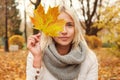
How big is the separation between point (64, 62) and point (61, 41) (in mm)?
166

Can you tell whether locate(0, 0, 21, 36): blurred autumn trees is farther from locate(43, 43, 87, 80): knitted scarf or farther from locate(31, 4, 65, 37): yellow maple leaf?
locate(31, 4, 65, 37): yellow maple leaf

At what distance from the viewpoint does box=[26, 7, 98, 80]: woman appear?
275 cm

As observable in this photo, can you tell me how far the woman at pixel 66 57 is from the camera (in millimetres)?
2750

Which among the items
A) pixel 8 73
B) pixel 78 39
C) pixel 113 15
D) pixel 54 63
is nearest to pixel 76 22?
pixel 78 39

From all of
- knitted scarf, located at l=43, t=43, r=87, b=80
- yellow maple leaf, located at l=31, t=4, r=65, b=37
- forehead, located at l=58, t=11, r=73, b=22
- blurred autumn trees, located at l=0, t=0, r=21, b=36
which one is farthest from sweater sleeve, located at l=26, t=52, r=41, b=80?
blurred autumn trees, located at l=0, t=0, r=21, b=36

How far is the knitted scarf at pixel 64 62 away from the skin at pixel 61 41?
3.0 inches

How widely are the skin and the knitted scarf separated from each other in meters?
0.08

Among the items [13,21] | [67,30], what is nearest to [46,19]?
[67,30]

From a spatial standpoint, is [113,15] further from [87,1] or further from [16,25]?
[16,25]

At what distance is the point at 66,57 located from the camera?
9.17 ft

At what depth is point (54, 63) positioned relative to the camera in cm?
285

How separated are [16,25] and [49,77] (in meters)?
33.6

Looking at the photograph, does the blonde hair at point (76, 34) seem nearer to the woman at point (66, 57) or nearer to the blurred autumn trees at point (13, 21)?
the woman at point (66, 57)

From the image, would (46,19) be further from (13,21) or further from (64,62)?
(13,21)
